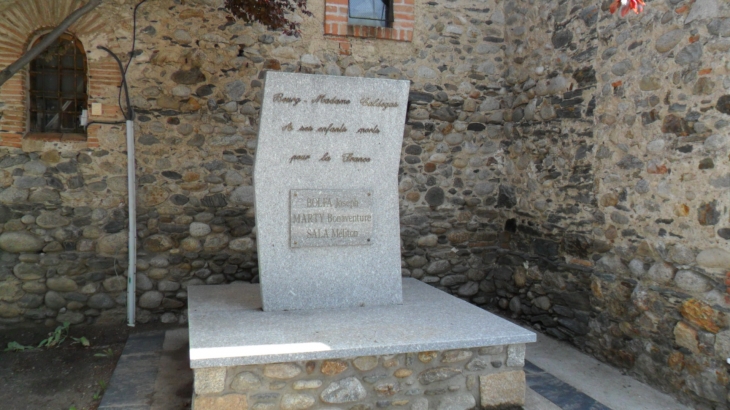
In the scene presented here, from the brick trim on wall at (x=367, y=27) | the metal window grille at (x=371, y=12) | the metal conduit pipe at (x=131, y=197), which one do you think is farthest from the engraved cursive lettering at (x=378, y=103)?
the metal conduit pipe at (x=131, y=197)

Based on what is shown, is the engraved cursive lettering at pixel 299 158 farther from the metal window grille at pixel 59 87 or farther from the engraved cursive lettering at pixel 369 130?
the metal window grille at pixel 59 87

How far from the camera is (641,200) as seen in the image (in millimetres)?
4180

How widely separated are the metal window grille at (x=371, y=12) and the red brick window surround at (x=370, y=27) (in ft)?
0.37

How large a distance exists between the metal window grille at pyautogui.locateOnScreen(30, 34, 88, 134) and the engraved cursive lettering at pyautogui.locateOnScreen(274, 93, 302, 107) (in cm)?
228

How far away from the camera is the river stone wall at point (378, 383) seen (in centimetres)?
301

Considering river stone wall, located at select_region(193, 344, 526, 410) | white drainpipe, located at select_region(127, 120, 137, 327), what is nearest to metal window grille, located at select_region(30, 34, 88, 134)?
white drainpipe, located at select_region(127, 120, 137, 327)

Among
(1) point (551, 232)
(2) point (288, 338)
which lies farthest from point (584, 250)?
(2) point (288, 338)

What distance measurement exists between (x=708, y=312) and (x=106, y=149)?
15.9 ft

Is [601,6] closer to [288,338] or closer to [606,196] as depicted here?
[606,196]

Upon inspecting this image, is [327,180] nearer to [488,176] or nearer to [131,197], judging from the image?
[131,197]

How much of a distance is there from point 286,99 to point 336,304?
1.51 meters

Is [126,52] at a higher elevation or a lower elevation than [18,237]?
higher

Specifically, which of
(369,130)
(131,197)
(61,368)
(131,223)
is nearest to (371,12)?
(369,130)

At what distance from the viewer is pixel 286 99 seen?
150 inches
